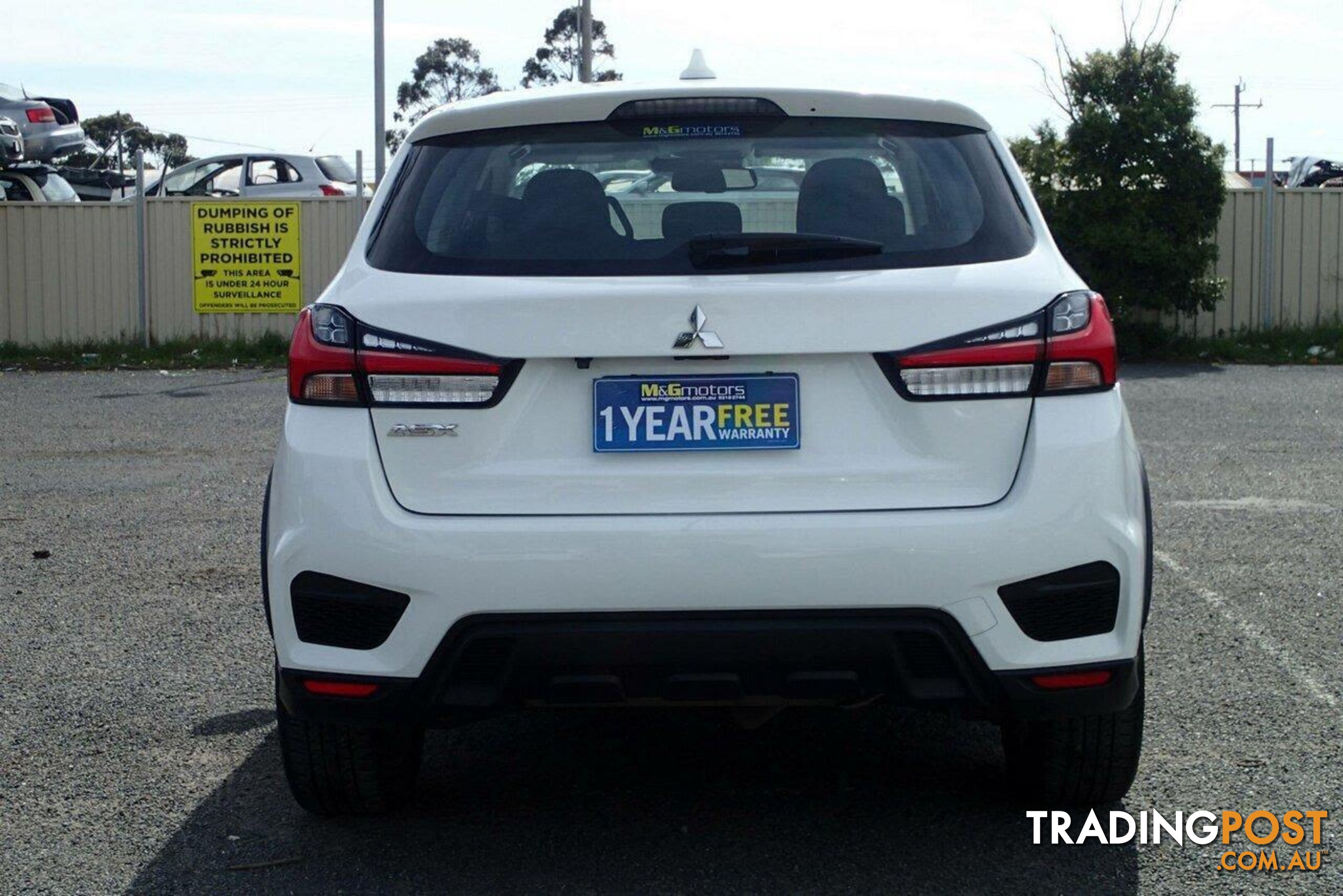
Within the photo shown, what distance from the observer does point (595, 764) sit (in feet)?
13.9

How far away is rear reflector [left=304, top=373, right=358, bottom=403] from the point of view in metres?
3.25

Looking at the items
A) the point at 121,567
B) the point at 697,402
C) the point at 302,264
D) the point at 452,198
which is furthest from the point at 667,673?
the point at 302,264

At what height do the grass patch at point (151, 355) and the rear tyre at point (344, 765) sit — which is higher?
the grass patch at point (151, 355)

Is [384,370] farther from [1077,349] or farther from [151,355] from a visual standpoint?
[151,355]

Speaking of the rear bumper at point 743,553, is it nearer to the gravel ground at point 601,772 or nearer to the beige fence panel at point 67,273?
the gravel ground at point 601,772

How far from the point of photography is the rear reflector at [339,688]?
3.27 m

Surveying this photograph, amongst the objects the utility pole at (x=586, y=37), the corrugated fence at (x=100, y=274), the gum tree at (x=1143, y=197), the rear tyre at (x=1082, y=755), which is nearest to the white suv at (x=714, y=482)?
the rear tyre at (x=1082, y=755)

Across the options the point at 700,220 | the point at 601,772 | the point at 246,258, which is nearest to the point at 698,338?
the point at 700,220

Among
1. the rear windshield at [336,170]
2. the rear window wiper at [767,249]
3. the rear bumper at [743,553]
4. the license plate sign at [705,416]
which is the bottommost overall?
the rear bumper at [743,553]

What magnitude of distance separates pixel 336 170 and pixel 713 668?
21895mm

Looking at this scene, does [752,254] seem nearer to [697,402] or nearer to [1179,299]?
[697,402]

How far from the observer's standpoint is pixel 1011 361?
317 centimetres

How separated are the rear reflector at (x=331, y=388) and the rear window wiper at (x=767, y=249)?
0.71 meters

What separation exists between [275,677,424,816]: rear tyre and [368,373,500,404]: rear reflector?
0.77 metres
